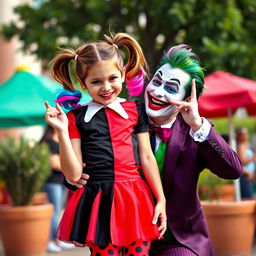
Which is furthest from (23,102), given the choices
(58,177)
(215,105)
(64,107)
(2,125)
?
(64,107)

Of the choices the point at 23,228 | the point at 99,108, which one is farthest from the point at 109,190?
the point at 23,228

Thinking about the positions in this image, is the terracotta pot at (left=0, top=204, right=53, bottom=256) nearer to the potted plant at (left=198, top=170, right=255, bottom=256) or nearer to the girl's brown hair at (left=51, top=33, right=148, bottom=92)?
the potted plant at (left=198, top=170, right=255, bottom=256)

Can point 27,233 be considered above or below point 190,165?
below

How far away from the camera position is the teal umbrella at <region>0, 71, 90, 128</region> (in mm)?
10109

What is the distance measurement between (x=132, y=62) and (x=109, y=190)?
624 millimetres

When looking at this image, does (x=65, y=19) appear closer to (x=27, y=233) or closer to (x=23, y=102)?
(x=23, y=102)

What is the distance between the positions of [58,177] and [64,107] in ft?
21.8

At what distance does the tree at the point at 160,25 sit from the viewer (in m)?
13.2

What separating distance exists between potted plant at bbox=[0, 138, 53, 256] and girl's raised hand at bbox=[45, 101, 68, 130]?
6.15 meters

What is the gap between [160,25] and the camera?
555 inches

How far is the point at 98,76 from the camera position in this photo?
3.39 m

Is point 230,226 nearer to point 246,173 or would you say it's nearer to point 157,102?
point 246,173

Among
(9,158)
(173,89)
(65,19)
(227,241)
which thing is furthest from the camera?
(65,19)

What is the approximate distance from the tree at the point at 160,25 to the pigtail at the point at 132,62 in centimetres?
912
